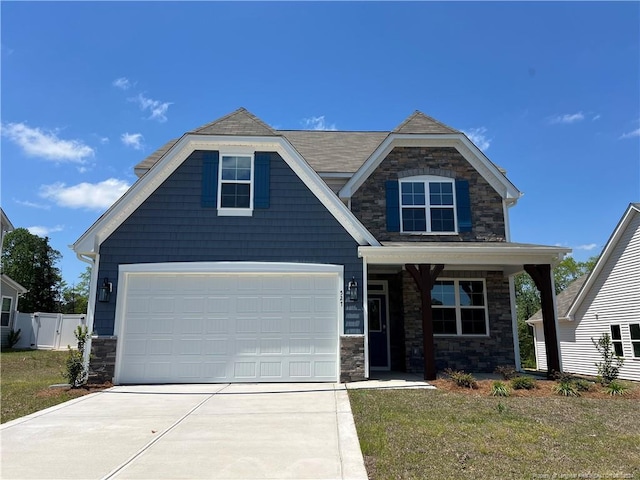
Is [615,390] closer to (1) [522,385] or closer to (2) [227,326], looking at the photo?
(1) [522,385]

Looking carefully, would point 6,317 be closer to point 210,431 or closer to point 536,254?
point 210,431

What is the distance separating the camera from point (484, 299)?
41.6ft

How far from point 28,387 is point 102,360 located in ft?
5.57

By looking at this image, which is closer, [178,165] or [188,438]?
[188,438]

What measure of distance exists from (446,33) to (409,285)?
676 centimetres

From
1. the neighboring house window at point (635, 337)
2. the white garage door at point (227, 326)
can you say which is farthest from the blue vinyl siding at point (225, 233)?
the neighboring house window at point (635, 337)

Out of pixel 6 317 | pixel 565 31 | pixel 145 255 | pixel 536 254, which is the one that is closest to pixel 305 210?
pixel 145 255

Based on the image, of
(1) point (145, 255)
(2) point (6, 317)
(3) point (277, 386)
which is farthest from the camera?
(2) point (6, 317)

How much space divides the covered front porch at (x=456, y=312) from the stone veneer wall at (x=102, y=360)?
6.10 m

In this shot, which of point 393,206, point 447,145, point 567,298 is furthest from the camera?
point 567,298

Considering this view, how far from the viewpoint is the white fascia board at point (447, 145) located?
1277 centimetres

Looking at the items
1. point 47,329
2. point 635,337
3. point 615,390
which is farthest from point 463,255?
point 47,329

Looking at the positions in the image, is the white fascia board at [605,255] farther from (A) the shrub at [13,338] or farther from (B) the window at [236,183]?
(A) the shrub at [13,338]

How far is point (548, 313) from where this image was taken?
11164mm
